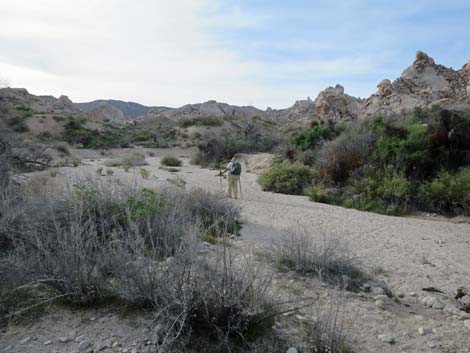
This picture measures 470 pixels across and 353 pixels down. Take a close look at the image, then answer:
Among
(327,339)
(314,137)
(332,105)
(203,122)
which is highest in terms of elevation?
(332,105)

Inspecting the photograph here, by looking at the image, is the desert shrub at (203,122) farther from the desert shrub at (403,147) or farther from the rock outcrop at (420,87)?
the desert shrub at (403,147)

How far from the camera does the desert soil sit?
9.66 ft

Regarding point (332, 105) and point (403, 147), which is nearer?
point (403, 147)

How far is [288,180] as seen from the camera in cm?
1452

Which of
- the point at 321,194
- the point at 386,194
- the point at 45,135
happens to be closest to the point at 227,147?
the point at 321,194

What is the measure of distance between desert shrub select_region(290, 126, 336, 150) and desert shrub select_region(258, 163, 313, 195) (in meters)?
3.73

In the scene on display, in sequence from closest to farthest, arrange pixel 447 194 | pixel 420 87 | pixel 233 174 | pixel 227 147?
pixel 447 194
pixel 233 174
pixel 227 147
pixel 420 87

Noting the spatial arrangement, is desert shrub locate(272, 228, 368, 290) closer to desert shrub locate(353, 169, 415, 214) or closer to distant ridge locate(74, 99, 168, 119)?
desert shrub locate(353, 169, 415, 214)

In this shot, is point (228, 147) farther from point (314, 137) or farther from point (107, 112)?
point (107, 112)

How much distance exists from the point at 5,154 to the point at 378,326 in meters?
8.02

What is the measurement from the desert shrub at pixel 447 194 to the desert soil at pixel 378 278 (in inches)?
24.5

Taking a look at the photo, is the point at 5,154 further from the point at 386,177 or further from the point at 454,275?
the point at 386,177

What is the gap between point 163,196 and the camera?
6215 millimetres

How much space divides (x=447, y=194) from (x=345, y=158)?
13.4 ft
